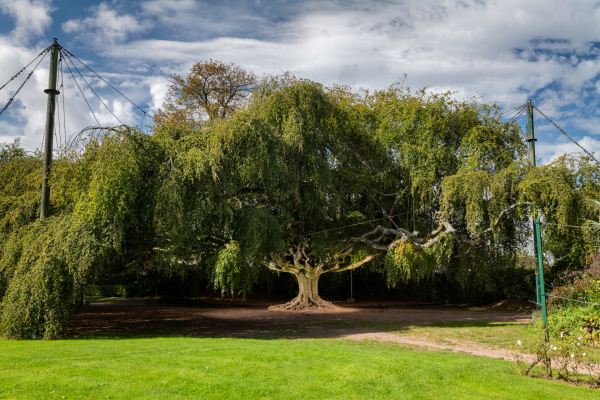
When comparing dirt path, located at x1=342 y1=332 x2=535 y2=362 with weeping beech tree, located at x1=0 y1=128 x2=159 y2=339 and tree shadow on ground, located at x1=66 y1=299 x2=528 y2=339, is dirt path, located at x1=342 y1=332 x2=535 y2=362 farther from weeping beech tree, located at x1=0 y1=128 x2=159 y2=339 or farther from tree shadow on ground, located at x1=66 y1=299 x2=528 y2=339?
weeping beech tree, located at x1=0 y1=128 x2=159 y2=339

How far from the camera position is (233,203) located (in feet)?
46.6

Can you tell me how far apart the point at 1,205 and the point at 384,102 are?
14.7 metres

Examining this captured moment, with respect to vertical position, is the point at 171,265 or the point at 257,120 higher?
the point at 257,120

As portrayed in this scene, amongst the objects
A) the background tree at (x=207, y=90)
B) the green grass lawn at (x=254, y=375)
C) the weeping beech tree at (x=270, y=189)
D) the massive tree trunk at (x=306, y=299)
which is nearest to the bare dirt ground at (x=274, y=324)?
the massive tree trunk at (x=306, y=299)

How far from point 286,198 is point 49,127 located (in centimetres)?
773

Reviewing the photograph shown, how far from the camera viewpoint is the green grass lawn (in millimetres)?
5535

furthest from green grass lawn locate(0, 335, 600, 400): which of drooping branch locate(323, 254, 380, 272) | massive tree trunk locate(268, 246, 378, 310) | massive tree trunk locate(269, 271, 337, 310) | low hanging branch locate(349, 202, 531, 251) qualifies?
massive tree trunk locate(269, 271, 337, 310)

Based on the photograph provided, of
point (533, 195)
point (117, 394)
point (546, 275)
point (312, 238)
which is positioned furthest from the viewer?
point (546, 275)

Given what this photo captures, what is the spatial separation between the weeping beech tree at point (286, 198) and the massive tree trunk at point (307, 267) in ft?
0.31

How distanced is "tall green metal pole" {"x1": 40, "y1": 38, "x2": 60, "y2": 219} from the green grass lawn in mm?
4765

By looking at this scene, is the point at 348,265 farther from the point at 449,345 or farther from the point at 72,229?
the point at 72,229

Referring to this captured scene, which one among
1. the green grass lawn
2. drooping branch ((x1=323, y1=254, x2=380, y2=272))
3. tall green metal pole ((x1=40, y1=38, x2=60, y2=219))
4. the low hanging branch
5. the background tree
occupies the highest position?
the background tree

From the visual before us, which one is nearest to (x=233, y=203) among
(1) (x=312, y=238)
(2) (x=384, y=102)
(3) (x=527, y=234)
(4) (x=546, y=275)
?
(1) (x=312, y=238)

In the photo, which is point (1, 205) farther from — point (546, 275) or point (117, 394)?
point (546, 275)
